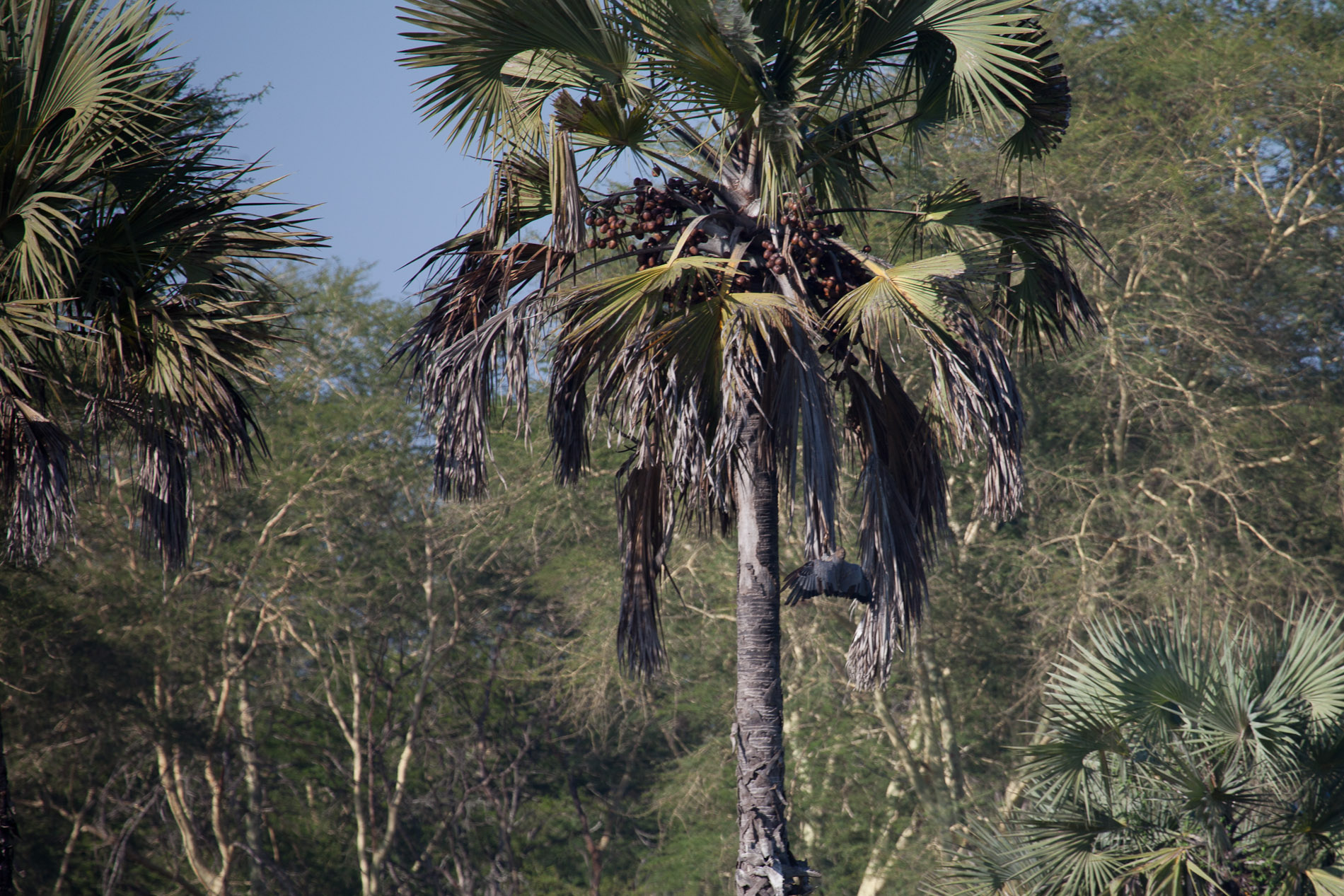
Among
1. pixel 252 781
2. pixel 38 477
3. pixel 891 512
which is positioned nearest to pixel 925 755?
pixel 252 781

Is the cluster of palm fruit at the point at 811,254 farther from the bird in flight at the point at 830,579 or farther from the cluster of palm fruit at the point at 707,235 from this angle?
the bird in flight at the point at 830,579

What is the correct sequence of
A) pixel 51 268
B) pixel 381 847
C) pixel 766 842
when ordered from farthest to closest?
pixel 381 847
pixel 766 842
pixel 51 268

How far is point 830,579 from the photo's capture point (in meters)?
4.95

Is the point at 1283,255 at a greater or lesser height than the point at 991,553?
greater

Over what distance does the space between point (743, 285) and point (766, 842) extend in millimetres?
2372

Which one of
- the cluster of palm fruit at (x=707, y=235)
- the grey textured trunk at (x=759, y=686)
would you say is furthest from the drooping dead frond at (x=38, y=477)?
the grey textured trunk at (x=759, y=686)

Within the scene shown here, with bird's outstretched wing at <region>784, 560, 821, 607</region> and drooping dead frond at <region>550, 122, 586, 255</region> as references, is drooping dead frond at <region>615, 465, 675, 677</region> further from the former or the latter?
drooping dead frond at <region>550, 122, 586, 255</region>

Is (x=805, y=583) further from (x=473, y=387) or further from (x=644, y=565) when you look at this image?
(x=473, y=387)

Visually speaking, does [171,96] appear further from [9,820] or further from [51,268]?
[9,820]

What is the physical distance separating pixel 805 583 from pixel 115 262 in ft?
10.7

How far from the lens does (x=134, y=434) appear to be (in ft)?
18.6

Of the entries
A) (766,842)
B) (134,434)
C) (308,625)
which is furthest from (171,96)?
(308,625)

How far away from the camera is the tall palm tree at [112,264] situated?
189 inches

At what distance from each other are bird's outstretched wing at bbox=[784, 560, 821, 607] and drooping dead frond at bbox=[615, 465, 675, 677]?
0.98 metres
